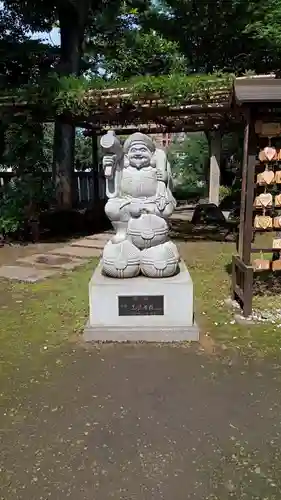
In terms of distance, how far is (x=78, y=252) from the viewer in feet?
24.7

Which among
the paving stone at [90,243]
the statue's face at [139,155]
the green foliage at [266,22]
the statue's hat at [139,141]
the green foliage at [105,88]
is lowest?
the paving stone at [90,243]

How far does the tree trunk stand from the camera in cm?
985

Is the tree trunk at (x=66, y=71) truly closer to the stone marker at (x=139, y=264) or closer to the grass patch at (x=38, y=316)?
the grass patch at (x=38, y=316)

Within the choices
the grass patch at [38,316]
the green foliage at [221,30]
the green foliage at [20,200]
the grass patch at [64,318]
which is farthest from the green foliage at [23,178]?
the green foliage at [221,30]

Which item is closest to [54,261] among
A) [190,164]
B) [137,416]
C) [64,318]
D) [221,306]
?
[64,318]

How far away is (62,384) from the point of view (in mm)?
2965

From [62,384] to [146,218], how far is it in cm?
159

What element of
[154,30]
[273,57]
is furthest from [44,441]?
[154,30]

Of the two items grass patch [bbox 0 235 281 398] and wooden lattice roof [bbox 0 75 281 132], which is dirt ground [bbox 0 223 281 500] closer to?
grass patch [bbox 0 235 281 398]

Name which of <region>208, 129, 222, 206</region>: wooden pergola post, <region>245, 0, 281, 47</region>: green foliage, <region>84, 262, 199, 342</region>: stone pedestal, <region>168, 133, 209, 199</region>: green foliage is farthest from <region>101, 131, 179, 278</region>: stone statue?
<region>168, 133, 209, 199</region>: green foliage

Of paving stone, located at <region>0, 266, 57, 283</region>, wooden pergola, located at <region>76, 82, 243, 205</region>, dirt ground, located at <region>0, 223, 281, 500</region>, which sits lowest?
paving stone, located at <region>0, 266, 57, 283</region>

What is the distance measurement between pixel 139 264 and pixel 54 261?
3337 millimetres

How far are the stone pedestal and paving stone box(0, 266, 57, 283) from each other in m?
2.26

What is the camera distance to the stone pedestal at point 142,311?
369 cm
